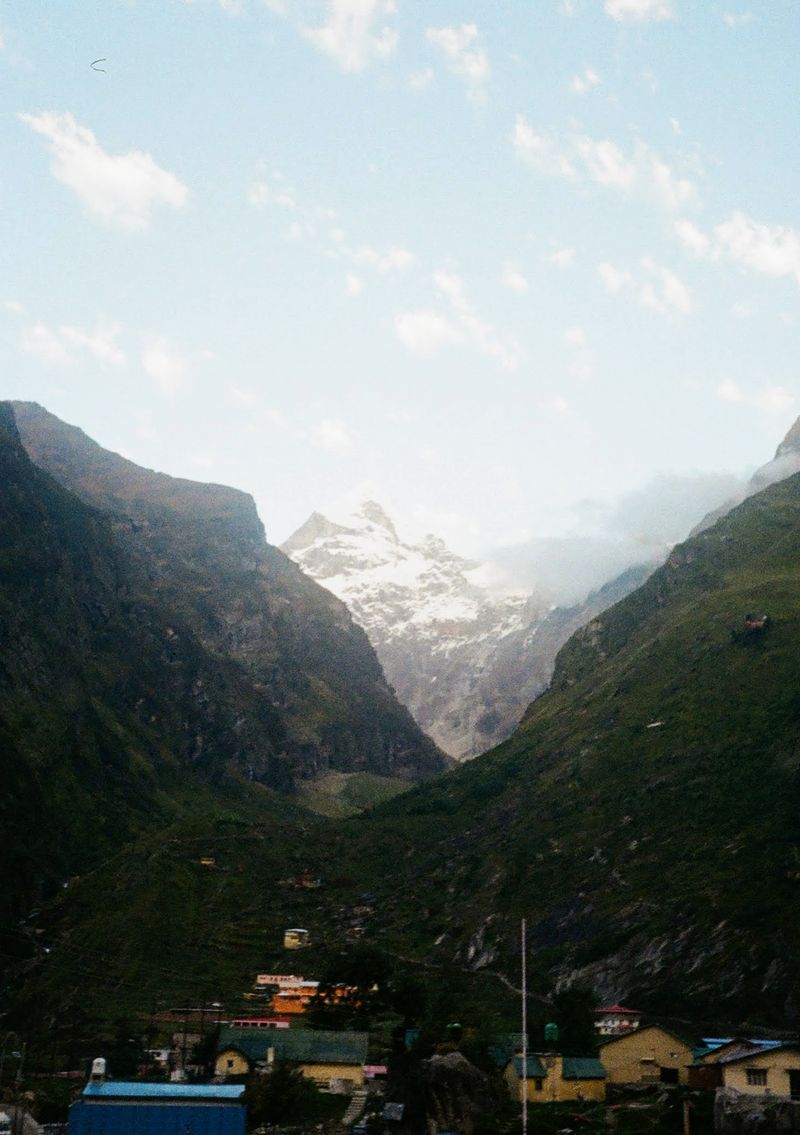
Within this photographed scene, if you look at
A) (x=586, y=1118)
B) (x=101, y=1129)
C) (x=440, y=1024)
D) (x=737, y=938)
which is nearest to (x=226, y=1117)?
(x=101, y=1129)

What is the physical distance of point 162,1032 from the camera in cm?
14088

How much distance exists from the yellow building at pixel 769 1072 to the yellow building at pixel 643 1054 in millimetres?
16601

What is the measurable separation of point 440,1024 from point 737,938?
137ft

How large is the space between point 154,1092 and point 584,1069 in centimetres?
3419

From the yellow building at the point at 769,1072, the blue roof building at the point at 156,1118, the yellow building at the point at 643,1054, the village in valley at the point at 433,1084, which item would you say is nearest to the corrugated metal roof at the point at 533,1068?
the village in valley at the point at 433,1084

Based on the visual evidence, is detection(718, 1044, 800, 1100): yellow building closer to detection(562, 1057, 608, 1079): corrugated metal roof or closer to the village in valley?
the village in valley

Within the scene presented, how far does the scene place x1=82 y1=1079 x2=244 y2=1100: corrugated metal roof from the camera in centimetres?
8312

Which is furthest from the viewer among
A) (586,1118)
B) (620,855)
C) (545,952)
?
(620,855)

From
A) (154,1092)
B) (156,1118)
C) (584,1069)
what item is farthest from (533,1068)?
(156,1118)

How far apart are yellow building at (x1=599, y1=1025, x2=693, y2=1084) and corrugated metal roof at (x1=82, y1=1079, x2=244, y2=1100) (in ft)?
108

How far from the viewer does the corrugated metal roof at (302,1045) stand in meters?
111

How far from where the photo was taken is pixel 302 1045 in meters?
A: 114

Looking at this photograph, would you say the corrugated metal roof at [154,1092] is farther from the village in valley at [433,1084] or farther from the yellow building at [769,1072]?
the yellow building at [769,1072]

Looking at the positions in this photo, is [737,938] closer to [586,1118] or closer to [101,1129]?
[586,1118]
